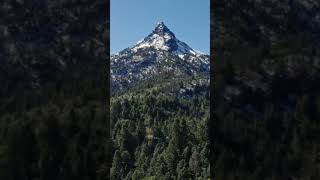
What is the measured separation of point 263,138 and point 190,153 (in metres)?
79.1

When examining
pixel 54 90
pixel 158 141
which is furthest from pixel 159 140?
pixel 54 90

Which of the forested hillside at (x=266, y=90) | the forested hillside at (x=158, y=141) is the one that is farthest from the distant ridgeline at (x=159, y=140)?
the forested hillside at (x=266, y=90)

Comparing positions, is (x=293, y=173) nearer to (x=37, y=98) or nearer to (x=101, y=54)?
(x=101, y=54)

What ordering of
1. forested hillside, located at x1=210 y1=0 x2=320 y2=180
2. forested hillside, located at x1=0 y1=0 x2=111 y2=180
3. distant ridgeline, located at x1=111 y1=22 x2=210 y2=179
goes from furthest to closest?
distant ridgeline, located at x1=111 y1=22 x2=210 y2=179 → forested hillside, located at x1=0 y1=0 x2=111 y2=180 → forested hillside, located at x1=210 y1=0 x2=320 y2=180

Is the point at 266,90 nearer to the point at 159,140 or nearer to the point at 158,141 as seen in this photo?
the point at 158,141

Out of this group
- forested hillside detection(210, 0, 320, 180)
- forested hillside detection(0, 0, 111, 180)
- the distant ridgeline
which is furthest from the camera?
the distant ridgeline

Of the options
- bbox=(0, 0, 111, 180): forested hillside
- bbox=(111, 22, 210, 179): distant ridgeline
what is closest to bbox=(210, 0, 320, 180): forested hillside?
bbox=(0, 0, 111, 180): forested hillside

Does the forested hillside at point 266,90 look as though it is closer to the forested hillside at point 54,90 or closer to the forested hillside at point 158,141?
the forested hillside at point 54,90

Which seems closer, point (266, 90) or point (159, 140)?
point (266, 90)

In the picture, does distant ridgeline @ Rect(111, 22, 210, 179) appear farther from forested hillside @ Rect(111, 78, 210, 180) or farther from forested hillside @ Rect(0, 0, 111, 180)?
forested hillside @ Rect(0, 0, 111, 180)

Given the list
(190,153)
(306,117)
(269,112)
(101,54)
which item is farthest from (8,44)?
(190,153)

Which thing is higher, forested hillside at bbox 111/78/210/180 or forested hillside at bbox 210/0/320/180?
forested hillside at bbox 210/0/320/180

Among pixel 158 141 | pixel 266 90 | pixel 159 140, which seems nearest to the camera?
pixel 266 90

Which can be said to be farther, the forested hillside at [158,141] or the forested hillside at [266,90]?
the forested hillside at [158,141]
